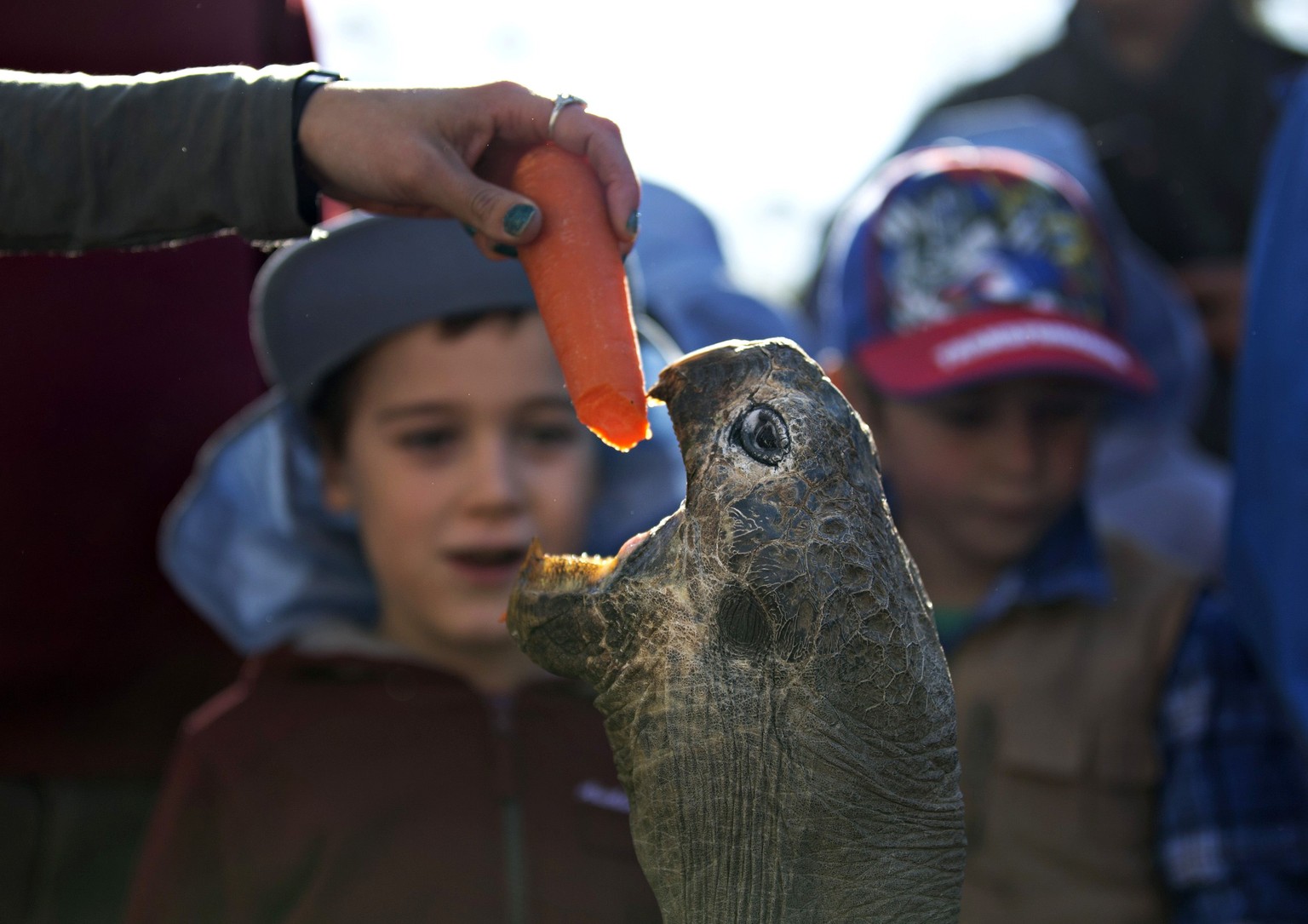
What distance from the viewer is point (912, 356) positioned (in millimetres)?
2957

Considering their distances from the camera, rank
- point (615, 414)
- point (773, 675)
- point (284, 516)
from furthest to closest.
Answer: point (284, 516) < point (615, 414) < point (773, 675)

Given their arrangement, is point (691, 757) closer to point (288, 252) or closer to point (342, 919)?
point (342, 919)

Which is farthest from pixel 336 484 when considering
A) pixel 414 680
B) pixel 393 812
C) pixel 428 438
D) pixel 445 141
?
pixel 445 141

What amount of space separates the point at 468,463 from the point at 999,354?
49.5 inches

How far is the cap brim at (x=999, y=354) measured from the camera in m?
2.83

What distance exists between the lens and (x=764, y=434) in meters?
1.06

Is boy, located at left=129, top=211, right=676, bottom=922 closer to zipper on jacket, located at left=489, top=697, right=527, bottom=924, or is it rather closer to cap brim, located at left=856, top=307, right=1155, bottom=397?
zipper on jacket, located at left=489, top=697, right=527, bottom=924

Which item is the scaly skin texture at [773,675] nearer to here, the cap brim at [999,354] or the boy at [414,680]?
the boy at [414,680]

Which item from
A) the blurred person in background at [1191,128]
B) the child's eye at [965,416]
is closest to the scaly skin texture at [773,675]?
the child's eye at [965,416]

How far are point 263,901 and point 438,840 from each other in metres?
0.30

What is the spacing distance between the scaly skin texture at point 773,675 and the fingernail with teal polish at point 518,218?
21cm

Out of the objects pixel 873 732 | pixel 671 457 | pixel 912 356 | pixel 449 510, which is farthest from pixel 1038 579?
pixel 873 732

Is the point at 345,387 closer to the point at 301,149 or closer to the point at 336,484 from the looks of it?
the point at 336,484

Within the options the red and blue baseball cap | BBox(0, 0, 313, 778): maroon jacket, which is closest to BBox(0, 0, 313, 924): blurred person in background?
BBox(0, 0, 313, 778): maroon jacket
